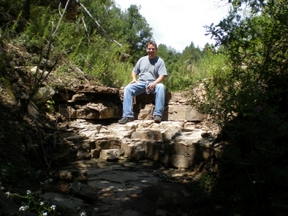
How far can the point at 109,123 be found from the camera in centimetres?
623

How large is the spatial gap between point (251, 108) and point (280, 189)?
86 centimetres

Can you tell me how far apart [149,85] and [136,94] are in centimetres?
36

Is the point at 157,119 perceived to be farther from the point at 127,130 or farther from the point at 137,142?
the point at 137,142

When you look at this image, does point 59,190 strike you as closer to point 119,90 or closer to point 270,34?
point 270,34

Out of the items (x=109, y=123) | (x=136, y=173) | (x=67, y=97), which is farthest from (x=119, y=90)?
(x=136, y=173)

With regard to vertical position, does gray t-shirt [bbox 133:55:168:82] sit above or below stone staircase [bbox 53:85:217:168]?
above

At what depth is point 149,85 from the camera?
613 cm

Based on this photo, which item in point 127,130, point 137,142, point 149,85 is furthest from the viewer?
point 149,85

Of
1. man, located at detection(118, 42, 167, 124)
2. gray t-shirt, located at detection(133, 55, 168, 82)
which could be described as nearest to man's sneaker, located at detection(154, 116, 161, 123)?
man, located at detection(118, 42, 167, 124)

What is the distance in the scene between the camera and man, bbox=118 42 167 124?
600cm

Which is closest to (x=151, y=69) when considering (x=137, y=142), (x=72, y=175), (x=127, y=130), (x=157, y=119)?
(x=157, y=119)

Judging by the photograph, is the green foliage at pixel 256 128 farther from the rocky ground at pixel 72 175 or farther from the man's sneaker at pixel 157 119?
the man's sneaker at pixel 157 119

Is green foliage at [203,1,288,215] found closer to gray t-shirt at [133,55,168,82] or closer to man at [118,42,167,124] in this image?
man at [118,42,167,124]

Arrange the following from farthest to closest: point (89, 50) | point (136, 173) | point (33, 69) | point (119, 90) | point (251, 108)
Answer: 1. point (89, 50)
2. point (119, 90)
3. point (33, 69)
4. point (136, 173)
5. point (251, 108)
